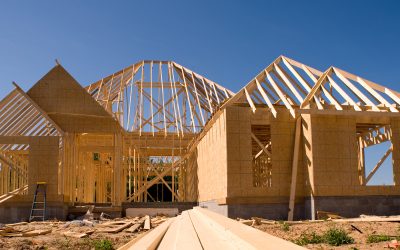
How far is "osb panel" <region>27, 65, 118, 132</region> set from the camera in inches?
805

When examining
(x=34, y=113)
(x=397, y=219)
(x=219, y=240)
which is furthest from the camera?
(x=34, y=113)

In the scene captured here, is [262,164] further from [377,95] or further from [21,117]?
[21,117]

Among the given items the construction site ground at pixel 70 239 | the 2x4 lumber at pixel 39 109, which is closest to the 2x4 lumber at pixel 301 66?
the construction site ground at pixel 70 239

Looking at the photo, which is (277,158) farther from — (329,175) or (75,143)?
(75,143)

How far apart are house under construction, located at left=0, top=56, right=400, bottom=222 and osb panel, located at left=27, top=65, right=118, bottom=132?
0.14 feet

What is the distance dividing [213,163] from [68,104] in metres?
7.12

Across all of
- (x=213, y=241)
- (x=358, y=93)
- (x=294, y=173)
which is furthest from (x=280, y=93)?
(x=213, y=241)

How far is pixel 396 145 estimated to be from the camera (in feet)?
53.4

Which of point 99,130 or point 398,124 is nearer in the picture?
point 398,124

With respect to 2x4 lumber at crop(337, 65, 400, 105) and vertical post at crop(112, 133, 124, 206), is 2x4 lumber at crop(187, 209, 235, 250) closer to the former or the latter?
2x4 lumber at crop(337, 65, 400, 105)

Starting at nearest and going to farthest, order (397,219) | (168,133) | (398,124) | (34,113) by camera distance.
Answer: (397,219)
(398,124)
(34,113)
(168,133)

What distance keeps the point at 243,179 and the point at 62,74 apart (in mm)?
10036

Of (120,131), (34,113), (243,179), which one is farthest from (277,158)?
(34,113)

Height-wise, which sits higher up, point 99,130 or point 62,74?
point 62,74
